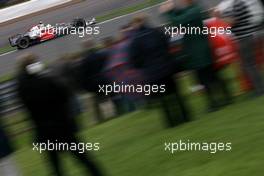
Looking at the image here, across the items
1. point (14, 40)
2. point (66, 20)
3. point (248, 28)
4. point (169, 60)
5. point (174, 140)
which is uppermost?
point (169, 60)

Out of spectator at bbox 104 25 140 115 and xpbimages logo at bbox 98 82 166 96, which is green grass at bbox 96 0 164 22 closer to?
xpbimages logo at bbox 98 82 166 96

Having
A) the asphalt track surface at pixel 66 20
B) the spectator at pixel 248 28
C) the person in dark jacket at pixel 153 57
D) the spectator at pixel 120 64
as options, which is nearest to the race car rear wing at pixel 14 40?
the asphalt track surface at pixel 66 20

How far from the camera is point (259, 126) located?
8594 millimetres

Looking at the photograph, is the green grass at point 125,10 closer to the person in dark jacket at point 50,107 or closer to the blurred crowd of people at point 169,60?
→ the blurred crowd of people at point 169,60

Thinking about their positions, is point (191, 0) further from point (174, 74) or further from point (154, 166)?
point (154, 166)

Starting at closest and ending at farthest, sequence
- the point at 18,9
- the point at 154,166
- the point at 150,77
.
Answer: the point at 154,166
the point at 150,77
the point at 18,9

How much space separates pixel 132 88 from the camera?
32.9 ft

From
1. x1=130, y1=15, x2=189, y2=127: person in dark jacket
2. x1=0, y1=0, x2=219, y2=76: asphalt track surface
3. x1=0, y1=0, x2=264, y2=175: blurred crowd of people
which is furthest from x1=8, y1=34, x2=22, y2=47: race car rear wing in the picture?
x1=130, y1=15, x2=189, y2=127: person in dark jacket

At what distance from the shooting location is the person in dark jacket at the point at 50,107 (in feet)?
22.5

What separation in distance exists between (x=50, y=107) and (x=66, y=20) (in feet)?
66.3

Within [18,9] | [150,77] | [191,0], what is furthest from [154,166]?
[18,9]

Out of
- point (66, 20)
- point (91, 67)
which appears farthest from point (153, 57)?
point (66, 20)

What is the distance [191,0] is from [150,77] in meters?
1.29

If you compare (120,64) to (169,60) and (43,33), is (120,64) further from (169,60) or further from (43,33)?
(43,33)
